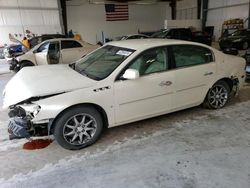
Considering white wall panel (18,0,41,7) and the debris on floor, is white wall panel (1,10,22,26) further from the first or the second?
the debris on floor

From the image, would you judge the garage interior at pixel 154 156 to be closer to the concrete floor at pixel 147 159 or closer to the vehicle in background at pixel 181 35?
the concrete floor at pixel 147 159

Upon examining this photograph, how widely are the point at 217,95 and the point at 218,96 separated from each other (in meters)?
0.04

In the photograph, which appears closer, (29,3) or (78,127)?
(78,127)

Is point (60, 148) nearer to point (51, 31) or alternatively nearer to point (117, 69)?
point (117, 69)

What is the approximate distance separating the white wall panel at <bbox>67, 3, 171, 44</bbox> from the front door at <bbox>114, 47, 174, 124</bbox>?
18.2 m

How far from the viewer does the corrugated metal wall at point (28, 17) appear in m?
16.0

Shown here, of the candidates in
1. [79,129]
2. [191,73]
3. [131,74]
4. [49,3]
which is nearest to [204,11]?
[49,3]

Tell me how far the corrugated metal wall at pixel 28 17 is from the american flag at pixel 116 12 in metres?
5.49

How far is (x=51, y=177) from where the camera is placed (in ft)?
8.55

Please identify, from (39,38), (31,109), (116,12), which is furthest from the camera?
(116,12)

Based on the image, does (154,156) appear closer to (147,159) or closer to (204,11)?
(147,159)

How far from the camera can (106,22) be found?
21875mm

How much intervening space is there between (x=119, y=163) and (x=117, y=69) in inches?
48.5

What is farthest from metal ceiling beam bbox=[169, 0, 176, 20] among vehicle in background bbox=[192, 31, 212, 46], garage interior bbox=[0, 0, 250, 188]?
garage interior bbox=[0, 0, 250, 188]
